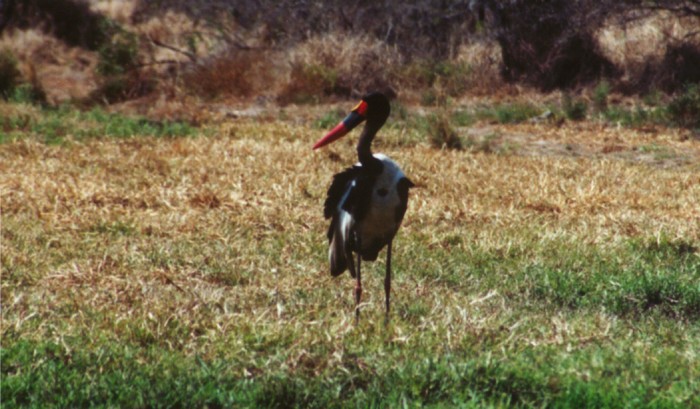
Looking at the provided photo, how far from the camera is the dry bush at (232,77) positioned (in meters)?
16.1

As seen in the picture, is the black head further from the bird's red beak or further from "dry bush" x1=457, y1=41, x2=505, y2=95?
"dry bush" x1=457, y1=41, x2=505, y2=95

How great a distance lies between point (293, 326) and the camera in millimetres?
4637

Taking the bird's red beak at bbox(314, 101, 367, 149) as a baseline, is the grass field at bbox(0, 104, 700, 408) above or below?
below

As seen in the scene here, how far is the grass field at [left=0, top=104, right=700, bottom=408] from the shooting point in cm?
388

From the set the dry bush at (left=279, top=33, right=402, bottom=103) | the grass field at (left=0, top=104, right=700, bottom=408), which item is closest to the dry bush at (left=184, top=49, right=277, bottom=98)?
the dry bush at (left=279, top=33, right=402, bottom=103)

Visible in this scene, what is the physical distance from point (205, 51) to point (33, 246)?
12.5 meters

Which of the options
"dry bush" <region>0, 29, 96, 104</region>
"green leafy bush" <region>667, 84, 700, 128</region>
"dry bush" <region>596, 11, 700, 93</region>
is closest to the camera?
"green leafy bush" <region>667, 84, 700, 128</region>

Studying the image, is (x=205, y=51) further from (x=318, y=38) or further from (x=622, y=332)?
(x=622, y=332)

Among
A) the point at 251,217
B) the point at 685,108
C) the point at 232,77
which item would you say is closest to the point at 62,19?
the point at 232,77

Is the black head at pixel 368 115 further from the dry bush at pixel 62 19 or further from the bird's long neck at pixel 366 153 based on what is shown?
the dry bush at pixel 62 19

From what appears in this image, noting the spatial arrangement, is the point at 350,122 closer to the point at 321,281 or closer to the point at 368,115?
the point at 368,115

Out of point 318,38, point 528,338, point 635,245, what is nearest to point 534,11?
point 318,38

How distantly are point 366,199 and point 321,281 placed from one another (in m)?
1.30

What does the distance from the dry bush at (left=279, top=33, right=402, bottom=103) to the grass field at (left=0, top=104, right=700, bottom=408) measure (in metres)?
4.54
